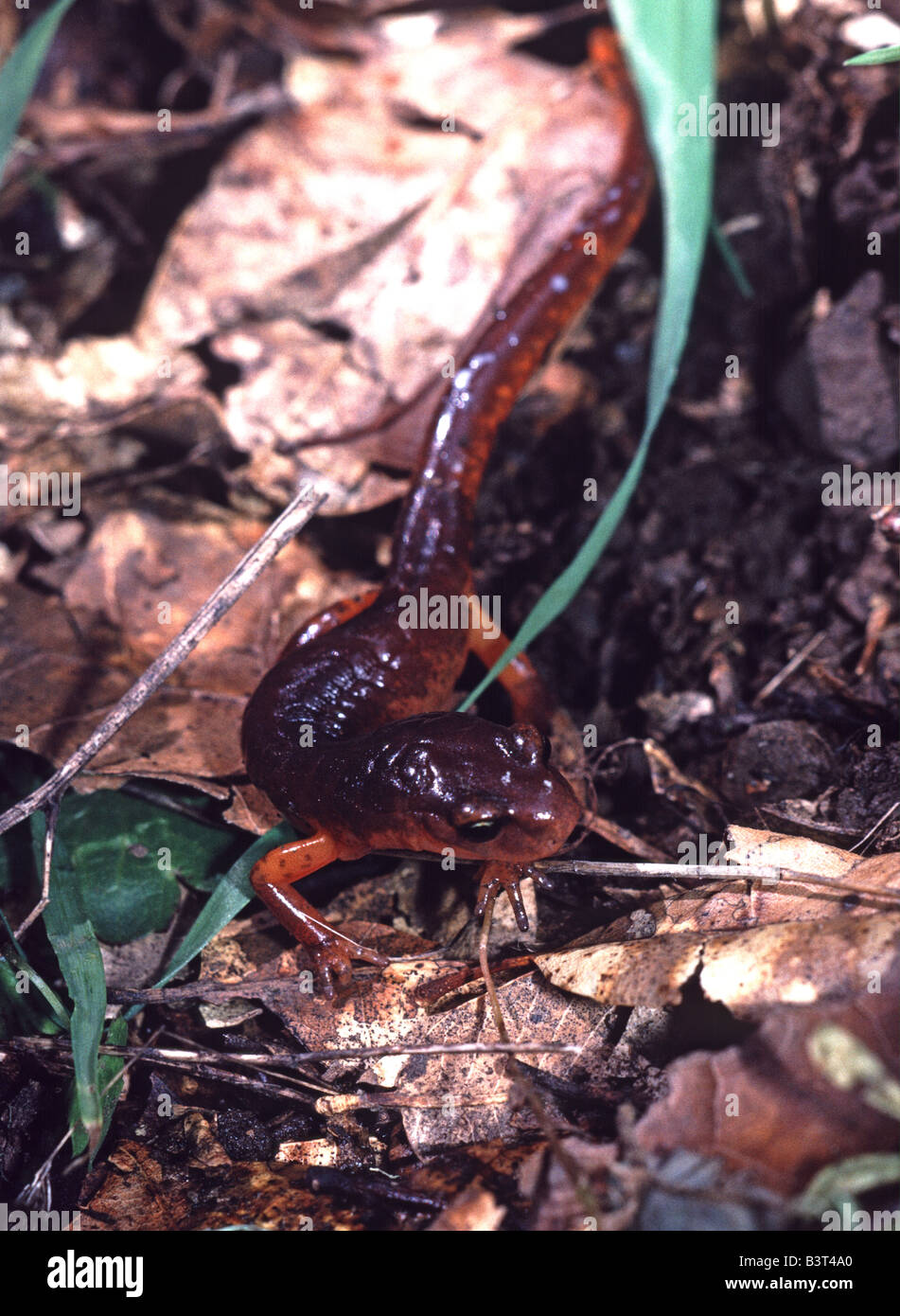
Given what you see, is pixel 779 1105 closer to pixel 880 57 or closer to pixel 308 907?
pixel 308 907

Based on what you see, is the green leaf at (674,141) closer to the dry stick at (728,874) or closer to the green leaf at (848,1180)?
the dry stick at (728,874)

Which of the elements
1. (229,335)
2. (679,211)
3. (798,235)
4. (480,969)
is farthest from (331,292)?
(480,969)

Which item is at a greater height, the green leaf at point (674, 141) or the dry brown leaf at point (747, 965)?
the green leaf at point (674, 141)

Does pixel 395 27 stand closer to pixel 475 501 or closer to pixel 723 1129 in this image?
pixel 475 501

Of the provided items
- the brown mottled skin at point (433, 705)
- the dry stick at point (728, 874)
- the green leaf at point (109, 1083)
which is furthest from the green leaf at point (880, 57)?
the green leaf at point (109, 1083)

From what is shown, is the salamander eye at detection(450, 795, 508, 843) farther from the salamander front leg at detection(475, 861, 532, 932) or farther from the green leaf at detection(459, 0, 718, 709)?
the green leaf at detection(459, 0, 718, 709)

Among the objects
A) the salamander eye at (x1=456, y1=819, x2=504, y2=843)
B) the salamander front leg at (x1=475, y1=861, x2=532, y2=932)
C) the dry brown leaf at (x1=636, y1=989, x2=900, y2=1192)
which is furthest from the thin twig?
the dry brown leaf at (x1=636, y1=989, x2=900, y2=1192)

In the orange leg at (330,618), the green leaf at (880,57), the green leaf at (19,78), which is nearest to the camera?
the green leaf at (880,57)
